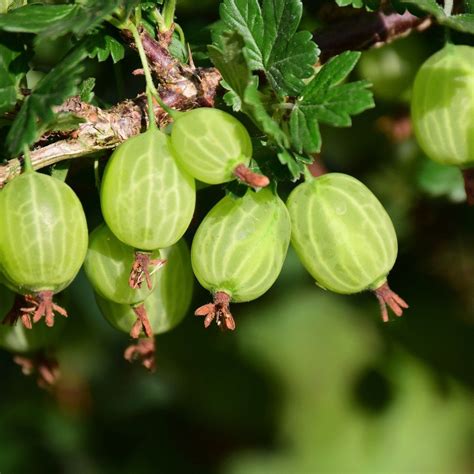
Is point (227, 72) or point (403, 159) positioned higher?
point (227, 72)

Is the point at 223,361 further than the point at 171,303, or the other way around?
the point at 223,361

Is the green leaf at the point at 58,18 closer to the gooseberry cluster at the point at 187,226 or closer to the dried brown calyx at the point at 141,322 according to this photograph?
the gooseberry cluster at the point at 187,226

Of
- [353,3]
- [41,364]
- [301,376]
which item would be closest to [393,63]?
[353,3]

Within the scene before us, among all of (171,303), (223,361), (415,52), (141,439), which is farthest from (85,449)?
(415,52)

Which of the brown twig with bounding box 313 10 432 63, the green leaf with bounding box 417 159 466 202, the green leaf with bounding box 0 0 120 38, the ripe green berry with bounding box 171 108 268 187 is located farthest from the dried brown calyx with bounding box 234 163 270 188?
the green leaf with bounding box 417 159 466 202

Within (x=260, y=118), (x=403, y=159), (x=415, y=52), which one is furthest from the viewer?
(x=403, y=159)

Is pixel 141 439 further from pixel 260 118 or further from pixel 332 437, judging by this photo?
pixel 260 118
